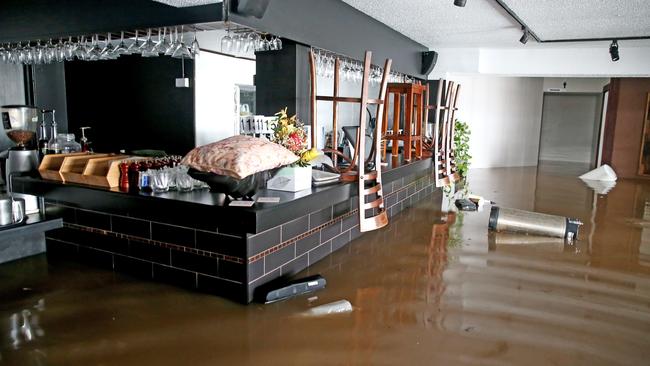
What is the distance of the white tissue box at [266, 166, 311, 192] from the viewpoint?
3586mm

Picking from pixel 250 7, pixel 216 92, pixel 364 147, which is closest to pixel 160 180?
pixel 250 7

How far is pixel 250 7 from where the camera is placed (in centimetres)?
345

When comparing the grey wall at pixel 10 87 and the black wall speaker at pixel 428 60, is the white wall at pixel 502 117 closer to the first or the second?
the black wall speaker at pixel 428 60

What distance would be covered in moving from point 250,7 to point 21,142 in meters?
2.46

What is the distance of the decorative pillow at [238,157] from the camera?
9.71ft

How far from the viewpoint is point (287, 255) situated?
3.69m

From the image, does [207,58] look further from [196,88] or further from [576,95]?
[576,95]

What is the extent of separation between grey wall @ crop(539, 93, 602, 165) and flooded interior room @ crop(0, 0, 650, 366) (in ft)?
25.3

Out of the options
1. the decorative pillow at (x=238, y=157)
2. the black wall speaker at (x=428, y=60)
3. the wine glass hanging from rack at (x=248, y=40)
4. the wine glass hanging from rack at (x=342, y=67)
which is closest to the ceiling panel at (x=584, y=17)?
the black wall speaker at (x=428, y=60)

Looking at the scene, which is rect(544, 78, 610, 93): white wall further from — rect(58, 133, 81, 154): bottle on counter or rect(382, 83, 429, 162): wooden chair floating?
rect(58, 133, 81, 154): bottle on counter

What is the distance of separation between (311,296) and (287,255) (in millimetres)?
410

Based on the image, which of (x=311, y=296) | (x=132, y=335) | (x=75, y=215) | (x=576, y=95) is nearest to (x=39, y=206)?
(x=75, y=215)

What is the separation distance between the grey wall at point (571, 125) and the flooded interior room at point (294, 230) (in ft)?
25.3

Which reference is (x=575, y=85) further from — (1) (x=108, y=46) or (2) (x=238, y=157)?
(2) (x=238, y=157)
